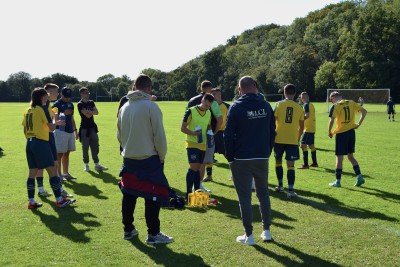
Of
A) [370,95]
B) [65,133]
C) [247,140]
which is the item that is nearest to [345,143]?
[247,140]

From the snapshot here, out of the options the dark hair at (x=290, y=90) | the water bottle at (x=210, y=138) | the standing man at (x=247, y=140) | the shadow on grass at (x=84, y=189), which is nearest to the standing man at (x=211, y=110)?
the water bottle at (x=210, y=138)

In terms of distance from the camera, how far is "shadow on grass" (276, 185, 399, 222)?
288 inches

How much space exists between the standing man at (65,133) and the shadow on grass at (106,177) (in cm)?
77

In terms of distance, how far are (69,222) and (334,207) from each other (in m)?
4.94

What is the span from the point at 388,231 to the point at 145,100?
169 inches

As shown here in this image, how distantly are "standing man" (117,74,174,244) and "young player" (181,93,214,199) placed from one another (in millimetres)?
2251

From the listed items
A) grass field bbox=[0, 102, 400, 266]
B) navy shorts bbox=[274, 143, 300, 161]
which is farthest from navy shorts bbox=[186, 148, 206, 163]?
navy shorts bbox=[274, 143, 300, 161]

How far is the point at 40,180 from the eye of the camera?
892cm

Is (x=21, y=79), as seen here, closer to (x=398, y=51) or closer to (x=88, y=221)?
(x=398, y=51)

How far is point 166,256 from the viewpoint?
5488 mm

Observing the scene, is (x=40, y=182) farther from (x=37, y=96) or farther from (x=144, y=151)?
(x=144, y=151)

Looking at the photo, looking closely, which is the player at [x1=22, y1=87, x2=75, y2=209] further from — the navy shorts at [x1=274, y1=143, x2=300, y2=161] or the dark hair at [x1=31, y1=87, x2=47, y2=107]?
the navy shorts at [x1=274, y1=143, x2=300, y2=161]

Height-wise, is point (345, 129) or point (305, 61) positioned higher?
point (305, 61)

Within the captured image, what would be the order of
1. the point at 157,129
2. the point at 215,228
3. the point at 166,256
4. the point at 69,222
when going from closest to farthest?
the point at 166,256
the point at 157,129
the point at 215,228
the point at 69,222
